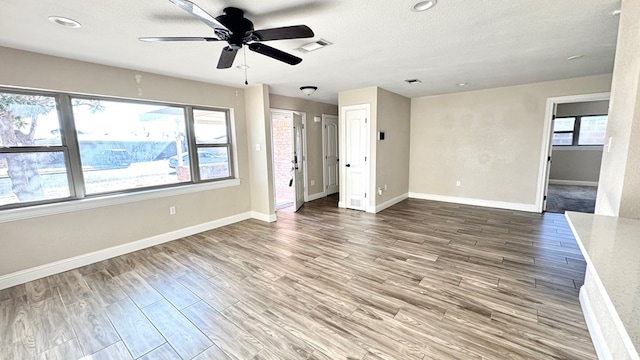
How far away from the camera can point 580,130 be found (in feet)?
23.9

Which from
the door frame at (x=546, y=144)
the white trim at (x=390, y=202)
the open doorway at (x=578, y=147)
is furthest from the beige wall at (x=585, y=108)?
the white trim at (x=390, y=202)

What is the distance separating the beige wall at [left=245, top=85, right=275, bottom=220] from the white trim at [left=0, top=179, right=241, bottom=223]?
2.25ft

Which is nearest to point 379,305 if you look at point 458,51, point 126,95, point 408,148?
point 458,51

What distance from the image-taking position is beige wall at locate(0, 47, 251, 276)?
269cm

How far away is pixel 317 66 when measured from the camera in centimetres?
335

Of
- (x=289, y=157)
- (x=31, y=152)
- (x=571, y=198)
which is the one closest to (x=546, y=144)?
(x=571, y=198)

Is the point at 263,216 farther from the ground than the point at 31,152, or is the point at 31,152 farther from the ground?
the point at 31,152

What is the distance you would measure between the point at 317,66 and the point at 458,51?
1616mm

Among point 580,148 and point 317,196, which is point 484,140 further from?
point 580,148

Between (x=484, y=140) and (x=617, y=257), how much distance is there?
4.73 metres

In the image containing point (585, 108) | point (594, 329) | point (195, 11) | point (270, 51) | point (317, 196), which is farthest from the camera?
point (585, 108)

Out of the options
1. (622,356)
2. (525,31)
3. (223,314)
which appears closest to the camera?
(622,356)

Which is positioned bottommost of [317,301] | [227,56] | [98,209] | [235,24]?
[317,301]

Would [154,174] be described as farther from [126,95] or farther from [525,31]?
[525,31]
